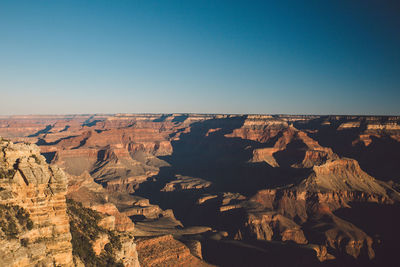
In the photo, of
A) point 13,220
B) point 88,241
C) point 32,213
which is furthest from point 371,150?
point 13,220

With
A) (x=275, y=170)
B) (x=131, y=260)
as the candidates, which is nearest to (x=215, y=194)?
(x=275, y=170)

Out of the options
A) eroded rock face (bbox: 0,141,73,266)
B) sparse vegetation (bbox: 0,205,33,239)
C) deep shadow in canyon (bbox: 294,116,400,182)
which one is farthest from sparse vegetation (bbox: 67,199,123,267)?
deep shadow in canyon (bbox: 294,116,400,182)

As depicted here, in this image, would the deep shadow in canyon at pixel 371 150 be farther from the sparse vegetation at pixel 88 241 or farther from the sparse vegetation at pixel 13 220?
the sparse vegetation at pixel 13 220

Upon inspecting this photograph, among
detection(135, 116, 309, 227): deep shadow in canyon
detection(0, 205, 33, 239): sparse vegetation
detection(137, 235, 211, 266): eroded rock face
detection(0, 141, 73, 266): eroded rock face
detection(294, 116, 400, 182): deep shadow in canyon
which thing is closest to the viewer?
detection(0, 205, 33, 239): sparse vegetation

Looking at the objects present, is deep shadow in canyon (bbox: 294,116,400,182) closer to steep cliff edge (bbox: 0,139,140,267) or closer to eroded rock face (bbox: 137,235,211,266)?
eroded rock face (bbox: 137,235,211,266)

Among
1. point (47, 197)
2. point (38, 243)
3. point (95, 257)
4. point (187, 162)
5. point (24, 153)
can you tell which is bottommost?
point (187, 162)

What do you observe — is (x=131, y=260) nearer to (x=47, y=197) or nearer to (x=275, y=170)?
(x=47, y=197)

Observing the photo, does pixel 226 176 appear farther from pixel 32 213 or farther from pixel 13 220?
pixel 13 220
